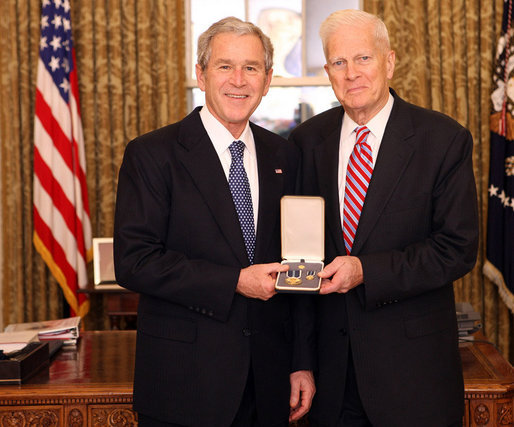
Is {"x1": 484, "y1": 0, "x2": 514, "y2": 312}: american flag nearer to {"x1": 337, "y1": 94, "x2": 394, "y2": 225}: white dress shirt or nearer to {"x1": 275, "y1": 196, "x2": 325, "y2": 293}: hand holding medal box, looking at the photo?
{"x1": 337, "y1": 94, "x2": 394, "y2": 225}: white dress shirt

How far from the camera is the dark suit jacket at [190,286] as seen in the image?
2207 millimetres

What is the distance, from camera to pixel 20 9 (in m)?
5.46

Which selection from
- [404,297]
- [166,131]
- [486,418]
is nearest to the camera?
[404,297]

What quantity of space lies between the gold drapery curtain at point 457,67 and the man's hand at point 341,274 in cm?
357

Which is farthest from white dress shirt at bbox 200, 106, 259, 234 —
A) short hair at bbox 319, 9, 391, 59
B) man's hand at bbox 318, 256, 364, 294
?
short hair at bbox 319, 9, 391, 59

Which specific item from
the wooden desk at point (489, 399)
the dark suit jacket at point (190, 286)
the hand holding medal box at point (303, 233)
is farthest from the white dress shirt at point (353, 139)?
the wooden desk at point (489, 399)

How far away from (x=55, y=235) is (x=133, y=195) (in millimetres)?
3226

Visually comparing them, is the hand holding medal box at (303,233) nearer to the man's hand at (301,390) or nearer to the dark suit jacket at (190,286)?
the dark suit jacket at (190,286)

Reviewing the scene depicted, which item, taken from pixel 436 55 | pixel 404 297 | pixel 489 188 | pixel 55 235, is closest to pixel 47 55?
pixel 55 235

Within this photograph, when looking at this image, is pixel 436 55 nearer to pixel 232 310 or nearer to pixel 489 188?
pixel 489 188

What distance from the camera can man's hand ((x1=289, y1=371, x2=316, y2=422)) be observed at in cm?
242

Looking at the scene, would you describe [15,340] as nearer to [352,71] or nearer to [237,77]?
[237,77]

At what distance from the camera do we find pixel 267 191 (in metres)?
2.39

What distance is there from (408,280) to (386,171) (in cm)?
38
